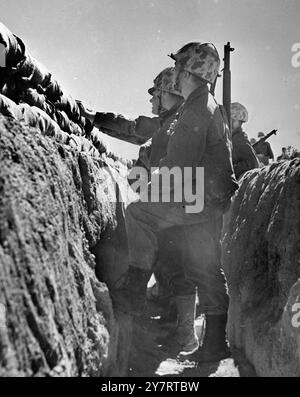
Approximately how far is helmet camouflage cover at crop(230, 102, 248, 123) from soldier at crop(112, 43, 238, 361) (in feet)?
17.1

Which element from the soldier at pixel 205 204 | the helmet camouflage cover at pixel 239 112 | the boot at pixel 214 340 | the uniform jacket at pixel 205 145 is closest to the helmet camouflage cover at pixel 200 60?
the soldier at pixel 205 204

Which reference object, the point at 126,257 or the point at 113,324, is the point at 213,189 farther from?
the point at 113,324

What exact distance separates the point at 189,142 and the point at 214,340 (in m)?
1.51

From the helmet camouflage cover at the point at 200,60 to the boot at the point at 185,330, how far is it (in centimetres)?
199

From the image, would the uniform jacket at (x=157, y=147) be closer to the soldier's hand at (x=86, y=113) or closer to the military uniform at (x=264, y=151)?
the soldier's hand at (x=86, y=113)

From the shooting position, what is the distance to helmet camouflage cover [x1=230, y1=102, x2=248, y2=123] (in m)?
8.52

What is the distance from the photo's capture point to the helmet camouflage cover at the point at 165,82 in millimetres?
4770

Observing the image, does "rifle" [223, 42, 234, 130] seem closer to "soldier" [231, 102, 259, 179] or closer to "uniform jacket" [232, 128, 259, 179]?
"soldier" [231, 102, 259, 179]

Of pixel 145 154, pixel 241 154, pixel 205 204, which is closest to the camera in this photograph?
pixel 205 204

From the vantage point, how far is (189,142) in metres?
3.16

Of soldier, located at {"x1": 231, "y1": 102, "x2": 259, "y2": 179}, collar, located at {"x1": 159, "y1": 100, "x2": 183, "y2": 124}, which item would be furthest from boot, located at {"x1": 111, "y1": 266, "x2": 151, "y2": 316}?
soldier, located at {"x1": 231, "y1": 102, "x2": 259, "y2": 179}

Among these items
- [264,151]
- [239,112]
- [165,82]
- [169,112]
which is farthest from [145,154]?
[264,151]

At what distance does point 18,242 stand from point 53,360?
41 cm

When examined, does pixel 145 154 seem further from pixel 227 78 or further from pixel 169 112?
pixel 227 78
